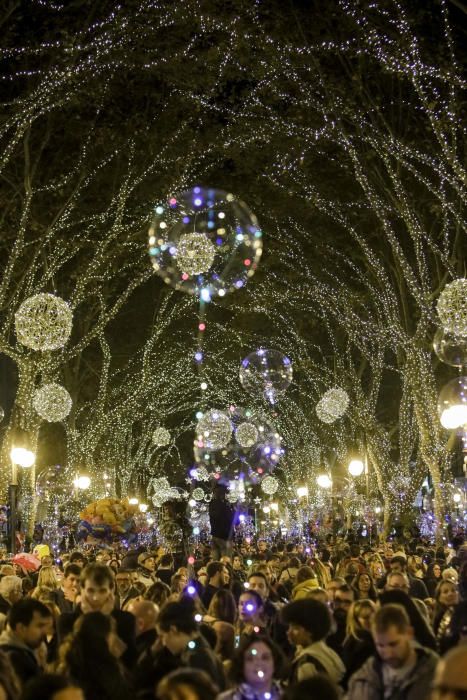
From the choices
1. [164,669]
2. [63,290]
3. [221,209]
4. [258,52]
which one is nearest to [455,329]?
[221,209]

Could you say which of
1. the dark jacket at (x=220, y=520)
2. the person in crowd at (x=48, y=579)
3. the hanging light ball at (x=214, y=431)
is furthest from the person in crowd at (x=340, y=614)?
the hanging light ball at (x=214, y=431)

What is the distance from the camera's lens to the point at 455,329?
15211 mm

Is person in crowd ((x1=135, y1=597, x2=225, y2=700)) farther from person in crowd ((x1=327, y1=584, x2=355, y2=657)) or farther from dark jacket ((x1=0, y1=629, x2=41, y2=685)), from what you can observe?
person in crowd ((x1=327, y1=584, x2=355, y2=657))

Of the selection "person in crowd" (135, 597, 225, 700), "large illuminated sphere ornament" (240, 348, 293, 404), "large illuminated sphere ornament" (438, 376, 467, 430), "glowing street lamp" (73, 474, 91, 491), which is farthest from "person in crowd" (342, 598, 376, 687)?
"glowing street lamp" (73, 474, 91, 491)

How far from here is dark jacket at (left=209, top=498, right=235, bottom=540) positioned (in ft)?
59.9

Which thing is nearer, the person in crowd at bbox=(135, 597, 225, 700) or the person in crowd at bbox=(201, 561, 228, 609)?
the person in crowd at bbox=(135, 597, 225, 700)

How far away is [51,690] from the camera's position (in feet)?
14.2

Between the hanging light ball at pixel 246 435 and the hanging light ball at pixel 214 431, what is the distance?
2.18m

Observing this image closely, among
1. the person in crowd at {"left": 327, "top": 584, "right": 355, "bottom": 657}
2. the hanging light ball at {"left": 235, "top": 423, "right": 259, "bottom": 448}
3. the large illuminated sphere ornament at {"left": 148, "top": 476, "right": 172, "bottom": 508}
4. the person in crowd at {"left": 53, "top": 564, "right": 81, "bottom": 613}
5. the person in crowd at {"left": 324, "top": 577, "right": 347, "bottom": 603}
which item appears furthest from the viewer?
the large illuminated sphere ornament at {"left": 148, "top": 476, "right": 172, "bottom": 508}

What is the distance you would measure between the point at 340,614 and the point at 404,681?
358cm

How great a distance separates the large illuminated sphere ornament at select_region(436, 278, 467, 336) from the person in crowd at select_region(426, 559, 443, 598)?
11.0ft

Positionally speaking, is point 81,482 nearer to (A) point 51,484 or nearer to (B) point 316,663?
(A) point 51,484

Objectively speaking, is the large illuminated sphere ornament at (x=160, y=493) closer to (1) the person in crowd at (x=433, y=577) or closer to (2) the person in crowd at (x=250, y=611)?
(1) the person in crowd at (x=433, y=577)

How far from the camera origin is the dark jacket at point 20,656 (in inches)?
244
